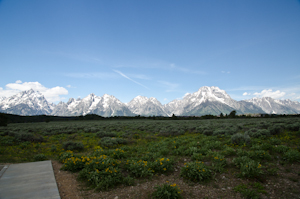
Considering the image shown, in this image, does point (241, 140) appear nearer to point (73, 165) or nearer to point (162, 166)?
point (162, 166)

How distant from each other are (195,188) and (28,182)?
23.4ft

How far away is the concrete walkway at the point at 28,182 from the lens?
530cm

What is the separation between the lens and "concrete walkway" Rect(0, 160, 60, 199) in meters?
5.30

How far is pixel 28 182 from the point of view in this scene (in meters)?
6.23

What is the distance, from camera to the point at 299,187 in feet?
19.2

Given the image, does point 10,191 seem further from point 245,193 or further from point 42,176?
point 245,193

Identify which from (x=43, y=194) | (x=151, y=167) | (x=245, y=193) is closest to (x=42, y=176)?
(x=43, y=194)

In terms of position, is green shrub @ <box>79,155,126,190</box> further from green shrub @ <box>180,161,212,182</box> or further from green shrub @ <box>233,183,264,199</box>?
green shrub @ <box>233,183,264,199</box>

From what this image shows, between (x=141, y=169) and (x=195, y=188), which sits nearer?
(x=195, y=188)

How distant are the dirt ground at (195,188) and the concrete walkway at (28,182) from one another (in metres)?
0.40

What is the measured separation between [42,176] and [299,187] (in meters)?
11.2

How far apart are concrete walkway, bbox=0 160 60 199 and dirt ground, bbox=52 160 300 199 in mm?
398

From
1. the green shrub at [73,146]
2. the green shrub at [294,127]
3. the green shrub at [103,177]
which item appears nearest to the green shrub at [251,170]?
the green shrub at [103,177]

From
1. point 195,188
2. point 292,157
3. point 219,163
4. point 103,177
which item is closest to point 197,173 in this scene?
point 195,188
